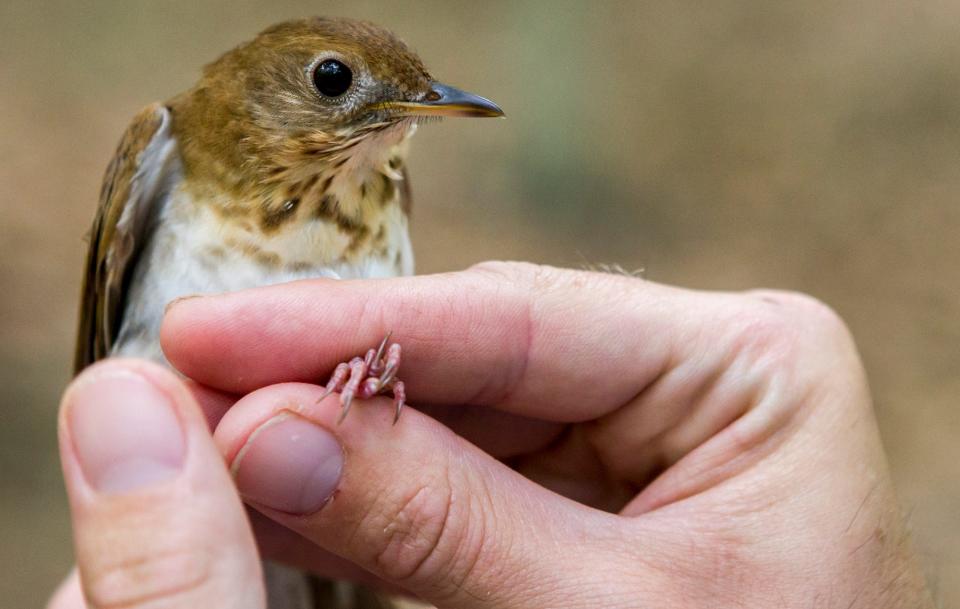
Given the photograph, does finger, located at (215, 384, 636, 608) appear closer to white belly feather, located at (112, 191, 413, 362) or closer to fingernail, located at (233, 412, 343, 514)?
fingernail, located at (233, 412, 343, 514)

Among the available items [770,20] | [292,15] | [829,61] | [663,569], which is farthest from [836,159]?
[663,569]

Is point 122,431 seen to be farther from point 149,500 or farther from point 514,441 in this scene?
point 514,441

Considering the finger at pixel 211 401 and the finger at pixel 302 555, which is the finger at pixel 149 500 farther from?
the finger at pixel 302 555

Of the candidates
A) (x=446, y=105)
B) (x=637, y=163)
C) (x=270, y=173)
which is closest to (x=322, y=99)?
(x=270, y=173)

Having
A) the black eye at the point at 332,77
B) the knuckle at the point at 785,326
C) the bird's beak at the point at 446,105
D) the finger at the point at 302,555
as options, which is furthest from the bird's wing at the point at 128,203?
the knuckle at the point at 785,326

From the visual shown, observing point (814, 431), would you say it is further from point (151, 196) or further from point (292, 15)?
point (292, 15)

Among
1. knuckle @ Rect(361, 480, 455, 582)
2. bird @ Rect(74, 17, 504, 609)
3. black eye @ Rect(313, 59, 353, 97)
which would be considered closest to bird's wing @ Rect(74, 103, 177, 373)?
bird @ Rect(74, 17, 504, 609)
